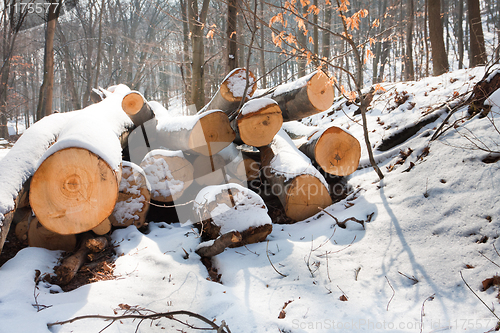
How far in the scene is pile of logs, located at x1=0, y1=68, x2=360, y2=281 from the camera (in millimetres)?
2026

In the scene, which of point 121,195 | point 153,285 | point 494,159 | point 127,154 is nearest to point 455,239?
point 494,159

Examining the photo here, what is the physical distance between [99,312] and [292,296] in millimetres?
1302

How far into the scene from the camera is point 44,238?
235 centimetres

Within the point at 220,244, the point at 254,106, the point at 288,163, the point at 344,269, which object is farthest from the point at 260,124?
the point at 344,269

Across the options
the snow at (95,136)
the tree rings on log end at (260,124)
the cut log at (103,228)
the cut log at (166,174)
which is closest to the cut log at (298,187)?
the tree rings on log end at (260,124)

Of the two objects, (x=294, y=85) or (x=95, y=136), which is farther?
(x=294, y=85)

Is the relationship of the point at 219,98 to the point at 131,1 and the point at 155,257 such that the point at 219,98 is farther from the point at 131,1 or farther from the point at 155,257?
the point at 131,1

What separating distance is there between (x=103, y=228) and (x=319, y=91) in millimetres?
3041

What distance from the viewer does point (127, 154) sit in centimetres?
398

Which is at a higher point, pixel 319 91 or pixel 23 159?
pixel 319 91

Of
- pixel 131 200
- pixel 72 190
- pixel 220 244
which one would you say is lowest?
pixel 220 244

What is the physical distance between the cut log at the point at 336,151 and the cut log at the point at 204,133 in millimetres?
1200

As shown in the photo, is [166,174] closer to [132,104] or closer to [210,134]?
[210,134]

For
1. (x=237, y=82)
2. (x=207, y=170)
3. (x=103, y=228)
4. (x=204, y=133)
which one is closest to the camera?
(x=103, y=228)
